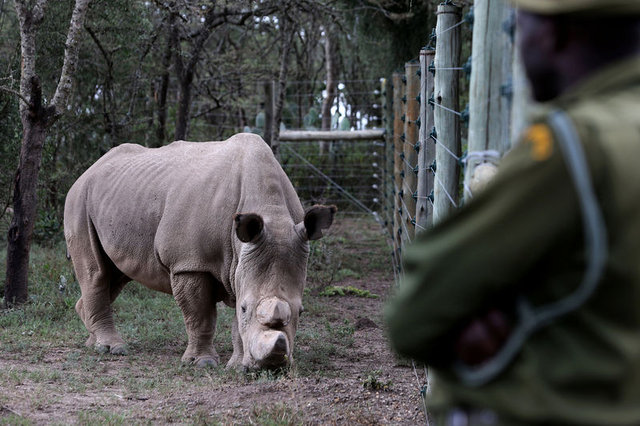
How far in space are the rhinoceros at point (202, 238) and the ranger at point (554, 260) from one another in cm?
385

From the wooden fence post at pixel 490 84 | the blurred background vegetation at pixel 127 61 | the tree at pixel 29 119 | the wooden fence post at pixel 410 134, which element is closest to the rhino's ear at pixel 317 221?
the wooden fence post at pixel 410 134

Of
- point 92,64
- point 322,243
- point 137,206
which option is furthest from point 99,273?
point 92,64

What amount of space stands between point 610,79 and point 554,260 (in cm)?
36

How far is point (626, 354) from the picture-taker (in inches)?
58.4

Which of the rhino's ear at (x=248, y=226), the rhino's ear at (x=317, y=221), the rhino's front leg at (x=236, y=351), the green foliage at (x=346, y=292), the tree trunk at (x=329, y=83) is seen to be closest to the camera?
the rhino's ear at (x=248, y=226)

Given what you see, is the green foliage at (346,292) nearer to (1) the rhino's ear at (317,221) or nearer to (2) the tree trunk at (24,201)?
(2) the tree trunk at (24,201)

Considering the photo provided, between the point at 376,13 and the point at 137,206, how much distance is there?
5.80 metres

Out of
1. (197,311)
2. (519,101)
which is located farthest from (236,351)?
(519,101)

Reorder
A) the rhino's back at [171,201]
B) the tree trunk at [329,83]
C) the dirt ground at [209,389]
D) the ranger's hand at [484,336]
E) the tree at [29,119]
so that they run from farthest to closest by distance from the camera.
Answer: the tree trunk at [329,83], the tree at [29,119], the rhino's back at [171,201], the dirt ground at [209,389], the ranger's hand at [484,336]

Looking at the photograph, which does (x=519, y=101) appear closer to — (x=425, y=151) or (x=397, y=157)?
(x=425, y=151)

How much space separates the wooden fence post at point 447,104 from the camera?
3.90 meters

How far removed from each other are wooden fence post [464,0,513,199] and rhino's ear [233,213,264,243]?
3.10 metres

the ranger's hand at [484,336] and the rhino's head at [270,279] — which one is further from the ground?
the ranger's hand at [484,336]

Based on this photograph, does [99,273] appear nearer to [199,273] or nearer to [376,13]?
[199,273]
